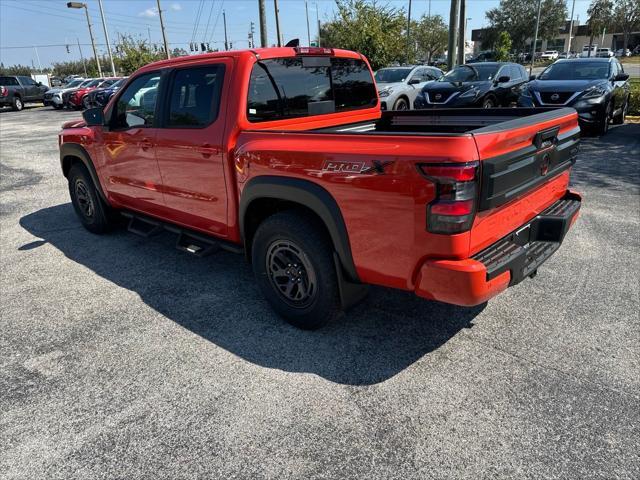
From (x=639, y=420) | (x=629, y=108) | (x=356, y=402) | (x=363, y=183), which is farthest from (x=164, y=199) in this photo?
(x=629, y=108)

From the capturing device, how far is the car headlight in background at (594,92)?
9898 mm

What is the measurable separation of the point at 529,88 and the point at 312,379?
33.2ft

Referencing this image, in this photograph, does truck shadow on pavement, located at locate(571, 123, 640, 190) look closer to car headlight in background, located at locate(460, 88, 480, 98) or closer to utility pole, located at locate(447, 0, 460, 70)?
car headlight in background, located at locate(460, 88, 480, 98)

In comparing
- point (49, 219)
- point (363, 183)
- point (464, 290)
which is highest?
point (363, 183)

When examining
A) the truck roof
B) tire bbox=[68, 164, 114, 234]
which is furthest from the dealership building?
the truck roof

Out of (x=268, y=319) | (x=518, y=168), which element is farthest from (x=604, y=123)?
(x=268, y=319)

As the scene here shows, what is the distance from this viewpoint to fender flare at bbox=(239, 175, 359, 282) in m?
2.83

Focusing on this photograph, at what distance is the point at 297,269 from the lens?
329cm

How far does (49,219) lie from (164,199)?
3204 mm

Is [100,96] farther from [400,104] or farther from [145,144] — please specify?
[145,144]

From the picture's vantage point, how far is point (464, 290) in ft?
7.92

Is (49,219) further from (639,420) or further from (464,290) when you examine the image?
(639,420)

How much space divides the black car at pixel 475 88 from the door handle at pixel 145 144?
8.86 m

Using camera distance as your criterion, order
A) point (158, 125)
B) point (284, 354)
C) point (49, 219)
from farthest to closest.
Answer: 1. point (49, 219)
2. point (158, 125)
3. point (284, 354)
